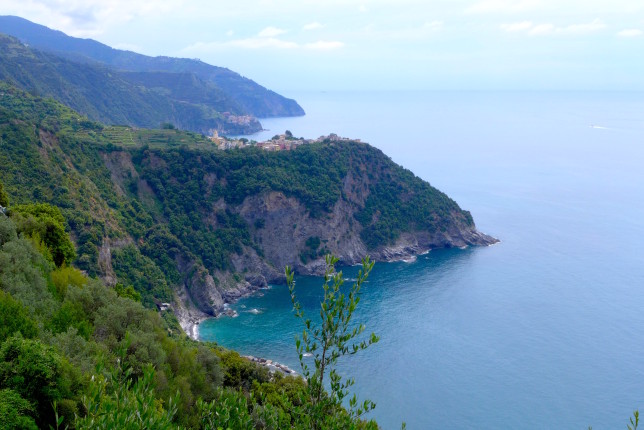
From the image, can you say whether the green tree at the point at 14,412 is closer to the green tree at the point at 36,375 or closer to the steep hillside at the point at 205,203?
the green tree at the point at 36,375

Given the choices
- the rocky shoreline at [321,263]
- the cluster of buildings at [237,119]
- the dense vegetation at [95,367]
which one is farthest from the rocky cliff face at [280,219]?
the cluster of buildings at [237,119]

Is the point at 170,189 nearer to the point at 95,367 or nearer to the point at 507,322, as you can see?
the point at 507,322

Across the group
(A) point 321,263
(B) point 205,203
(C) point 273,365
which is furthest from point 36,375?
(B) point 205,203

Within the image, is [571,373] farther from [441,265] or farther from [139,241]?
[139,241]

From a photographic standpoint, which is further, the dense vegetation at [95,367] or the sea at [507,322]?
the sea at [507,322]

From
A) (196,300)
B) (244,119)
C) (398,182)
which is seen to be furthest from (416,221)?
(244,119)
